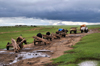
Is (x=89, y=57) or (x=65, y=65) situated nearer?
(x=65, y=65)

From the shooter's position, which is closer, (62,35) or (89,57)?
(89,57)

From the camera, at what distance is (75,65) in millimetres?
7355

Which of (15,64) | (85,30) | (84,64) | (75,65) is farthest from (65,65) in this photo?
(85,30)

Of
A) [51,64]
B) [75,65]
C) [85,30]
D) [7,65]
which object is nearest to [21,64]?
[7,65]

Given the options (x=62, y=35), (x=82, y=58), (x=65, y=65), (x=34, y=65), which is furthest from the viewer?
(x=62, y=35)

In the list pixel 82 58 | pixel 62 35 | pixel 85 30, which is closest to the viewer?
pixel 82 58

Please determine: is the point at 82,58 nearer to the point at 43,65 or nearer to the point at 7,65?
the point at 43,65

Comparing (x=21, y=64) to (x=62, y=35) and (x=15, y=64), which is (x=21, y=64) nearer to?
(x=15, y=64)

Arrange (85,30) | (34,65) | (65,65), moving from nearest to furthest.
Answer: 1. (65,65)
2. (34,65)
3. (85,30)

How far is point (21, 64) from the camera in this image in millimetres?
8078

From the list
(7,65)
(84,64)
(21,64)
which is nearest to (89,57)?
(84,64)

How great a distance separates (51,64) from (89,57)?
3283mm

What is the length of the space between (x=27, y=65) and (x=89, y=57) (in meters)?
4.78

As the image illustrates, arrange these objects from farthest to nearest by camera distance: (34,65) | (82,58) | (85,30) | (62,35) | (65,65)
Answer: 1. (85,30)
2. (62,35)
3. (82,58)
4. (34,65)
5. (65,65)
